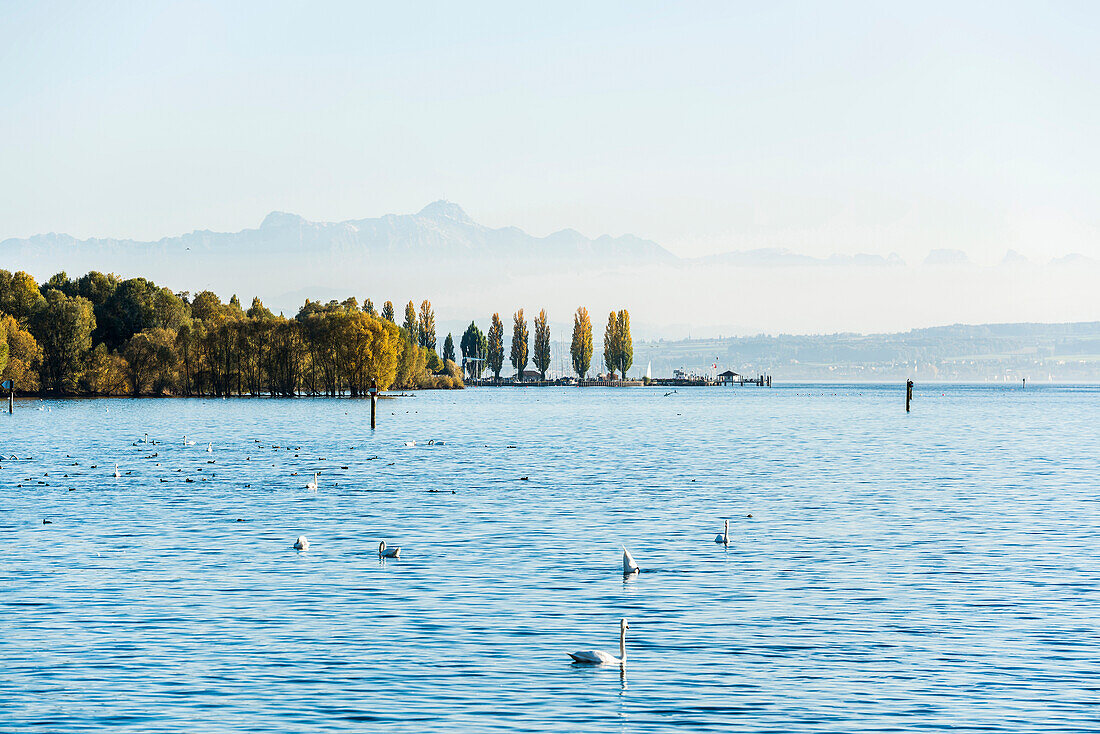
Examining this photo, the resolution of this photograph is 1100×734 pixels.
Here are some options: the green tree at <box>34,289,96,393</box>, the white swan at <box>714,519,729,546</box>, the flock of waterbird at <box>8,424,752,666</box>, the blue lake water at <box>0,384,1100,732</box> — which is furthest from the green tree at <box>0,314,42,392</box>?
the white swan at <box>714,519,729,546</box>

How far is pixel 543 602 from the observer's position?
28609 mm

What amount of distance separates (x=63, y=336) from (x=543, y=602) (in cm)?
18289

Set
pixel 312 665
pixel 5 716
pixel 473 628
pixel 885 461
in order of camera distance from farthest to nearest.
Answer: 1. pixel 885 461
2. pixel 473 628
3. pixel 312 665
4. pixel 5 716

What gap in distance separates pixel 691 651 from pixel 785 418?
13852cm

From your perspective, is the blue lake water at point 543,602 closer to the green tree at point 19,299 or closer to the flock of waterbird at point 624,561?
the flock of waterbird at point 624,561

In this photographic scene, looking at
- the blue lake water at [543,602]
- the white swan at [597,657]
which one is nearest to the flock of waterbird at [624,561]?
the white swan at [597,657]

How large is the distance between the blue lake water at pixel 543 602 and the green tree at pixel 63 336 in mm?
135280

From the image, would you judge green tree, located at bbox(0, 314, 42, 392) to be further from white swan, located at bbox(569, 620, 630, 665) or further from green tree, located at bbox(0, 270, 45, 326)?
white swan, located at bbox(569, 620, 630, 665)

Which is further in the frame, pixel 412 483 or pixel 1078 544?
pixel 412 483

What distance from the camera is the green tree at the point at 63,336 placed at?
192 metres

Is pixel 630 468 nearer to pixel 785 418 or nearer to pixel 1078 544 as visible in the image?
pixel 1078 544

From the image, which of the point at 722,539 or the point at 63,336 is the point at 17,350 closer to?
the point at 63,336

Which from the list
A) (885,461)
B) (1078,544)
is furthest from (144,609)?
(885,461)

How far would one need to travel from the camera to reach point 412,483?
196 feet
